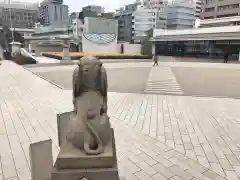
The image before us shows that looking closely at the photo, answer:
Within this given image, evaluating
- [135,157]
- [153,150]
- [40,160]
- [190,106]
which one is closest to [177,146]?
[153,150]

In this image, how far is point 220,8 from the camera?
5234 cm

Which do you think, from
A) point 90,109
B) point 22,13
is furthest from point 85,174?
point 22,13

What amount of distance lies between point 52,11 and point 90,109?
101749 millimetres

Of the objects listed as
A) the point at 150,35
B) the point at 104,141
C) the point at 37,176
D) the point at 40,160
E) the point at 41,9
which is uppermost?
the point at 41,9

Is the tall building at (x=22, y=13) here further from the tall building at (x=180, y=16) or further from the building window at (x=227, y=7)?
the building window at (x=227, y=7)

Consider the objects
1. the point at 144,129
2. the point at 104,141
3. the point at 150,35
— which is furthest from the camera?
the point at 150,35

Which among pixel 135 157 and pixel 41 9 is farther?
pixel 41 9

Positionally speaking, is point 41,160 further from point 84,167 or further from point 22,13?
point 22,13

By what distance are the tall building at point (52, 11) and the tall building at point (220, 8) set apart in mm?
59593

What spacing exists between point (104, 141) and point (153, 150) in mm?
2160

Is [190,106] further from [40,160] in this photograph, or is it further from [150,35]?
[150,35]

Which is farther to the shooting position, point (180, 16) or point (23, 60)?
point (180, 16)

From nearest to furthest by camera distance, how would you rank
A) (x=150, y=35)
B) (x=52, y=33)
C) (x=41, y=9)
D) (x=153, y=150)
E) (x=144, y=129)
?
(x=153, y=150) → (x=144, y=129) → (x=150, y=35) → (x=52, y=33) → (x=41, y=9)

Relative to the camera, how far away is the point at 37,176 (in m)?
3.03
